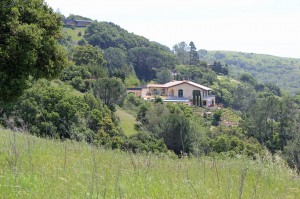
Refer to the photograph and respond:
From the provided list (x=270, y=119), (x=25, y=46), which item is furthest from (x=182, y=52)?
(x=25, y=46)

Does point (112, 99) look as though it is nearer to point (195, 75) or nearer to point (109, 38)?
point (195, 75)

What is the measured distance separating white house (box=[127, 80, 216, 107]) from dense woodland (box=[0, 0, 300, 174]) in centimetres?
598

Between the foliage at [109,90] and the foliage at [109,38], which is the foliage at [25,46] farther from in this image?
the foliage at [109,38]

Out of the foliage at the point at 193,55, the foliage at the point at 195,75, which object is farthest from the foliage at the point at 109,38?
the foliage at the point at 195,75

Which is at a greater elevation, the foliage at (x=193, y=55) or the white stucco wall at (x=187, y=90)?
the foliage at (x=193, y=55)

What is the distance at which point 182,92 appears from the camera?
291ft

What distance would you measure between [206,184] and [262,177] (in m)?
1.29

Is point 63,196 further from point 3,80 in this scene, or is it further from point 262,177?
point 3,80

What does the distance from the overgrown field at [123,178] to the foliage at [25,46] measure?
215 centimetres

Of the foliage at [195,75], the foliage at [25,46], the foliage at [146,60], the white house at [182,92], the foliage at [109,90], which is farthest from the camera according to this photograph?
the foliage at [146,60]

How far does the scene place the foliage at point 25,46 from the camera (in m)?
9.09

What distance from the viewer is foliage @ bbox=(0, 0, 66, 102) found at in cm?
909

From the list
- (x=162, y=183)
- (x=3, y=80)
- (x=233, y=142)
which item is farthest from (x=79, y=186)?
(x=233, y=142)

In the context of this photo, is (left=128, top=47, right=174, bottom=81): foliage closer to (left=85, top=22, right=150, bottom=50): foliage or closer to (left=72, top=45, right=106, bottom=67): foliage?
(left=85, top=22, right=150, bottom=50): foliage
